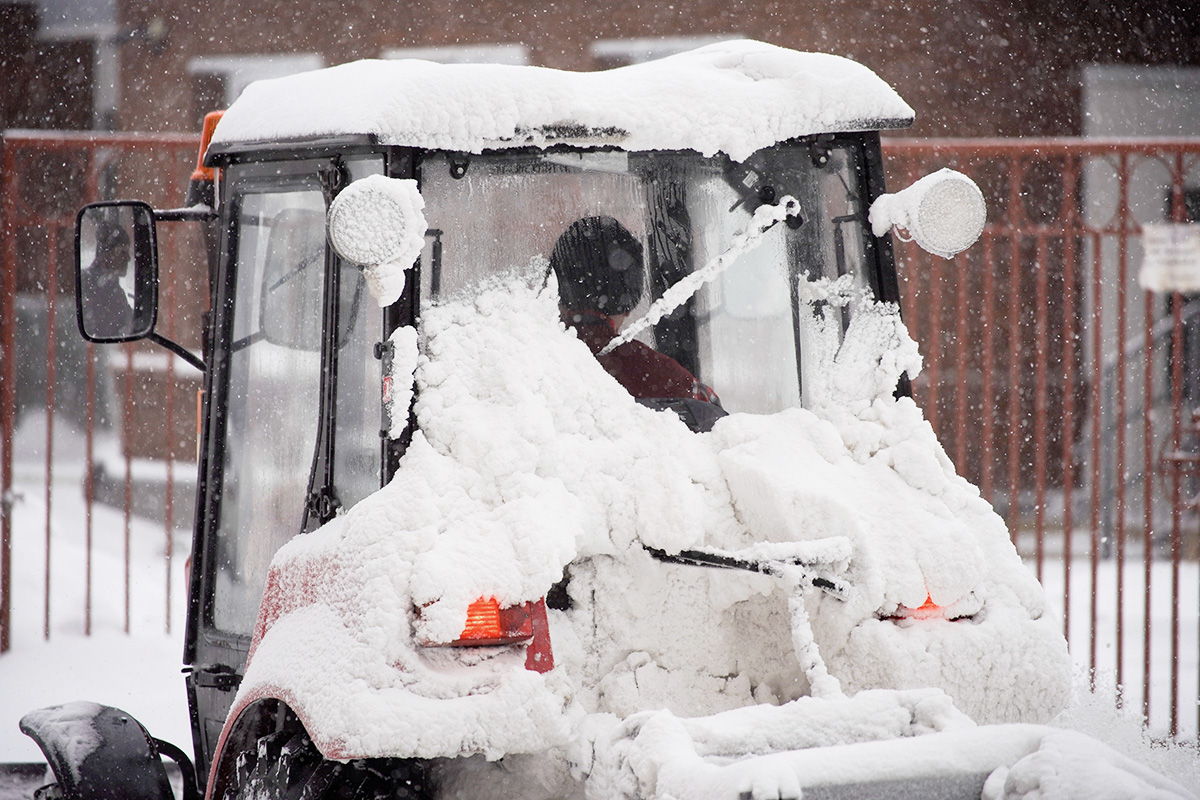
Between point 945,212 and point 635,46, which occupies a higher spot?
point 635,46

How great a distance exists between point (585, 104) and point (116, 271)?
136 centimetres

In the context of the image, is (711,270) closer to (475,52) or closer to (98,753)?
(98,753)

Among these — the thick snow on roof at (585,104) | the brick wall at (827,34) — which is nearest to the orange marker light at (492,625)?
the thick snow on roof at (585,104)

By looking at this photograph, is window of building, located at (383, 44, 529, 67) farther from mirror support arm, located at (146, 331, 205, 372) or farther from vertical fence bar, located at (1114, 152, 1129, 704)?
mirror support arm, located at (146, 331, 205, 372)

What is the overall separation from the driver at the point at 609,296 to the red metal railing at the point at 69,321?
4.33 meters

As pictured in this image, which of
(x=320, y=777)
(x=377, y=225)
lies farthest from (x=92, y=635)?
(x=377, y=225)

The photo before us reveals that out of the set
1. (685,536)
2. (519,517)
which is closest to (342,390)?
(519,517)

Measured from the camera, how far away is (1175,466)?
6.50 meters

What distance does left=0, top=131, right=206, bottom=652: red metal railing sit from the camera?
6.56 metres

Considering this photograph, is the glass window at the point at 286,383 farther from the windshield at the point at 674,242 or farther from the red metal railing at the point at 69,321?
the red metal railing at the point at 69,321

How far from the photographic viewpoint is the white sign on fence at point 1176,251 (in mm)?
7062

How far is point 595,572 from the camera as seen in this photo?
101 inches

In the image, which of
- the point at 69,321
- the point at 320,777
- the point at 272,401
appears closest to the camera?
the point at 320,777

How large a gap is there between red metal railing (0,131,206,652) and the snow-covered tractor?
12.3ft
